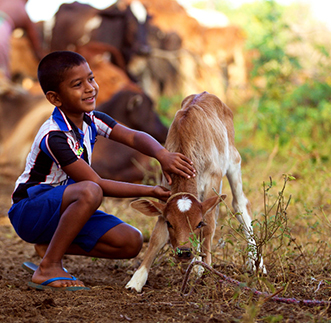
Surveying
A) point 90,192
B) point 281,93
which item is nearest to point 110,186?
point 90,192

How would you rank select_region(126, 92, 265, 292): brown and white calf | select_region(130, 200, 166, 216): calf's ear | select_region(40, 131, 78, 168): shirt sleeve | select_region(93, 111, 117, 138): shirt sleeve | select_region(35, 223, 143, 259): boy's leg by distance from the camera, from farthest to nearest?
1. select_region(93, 111, 117, 138): shirt sleeve
2. select_region(35, 223, 143, 259): boy's leg
3. select_region(130, 200, 166, 216): calf's ear
4. select_region(126, 92, 265, 292): brown and white calf
5. select_region(40, 131, 78, 168): shirt sleeve

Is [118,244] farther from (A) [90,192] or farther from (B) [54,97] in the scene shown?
(B) [54,97]

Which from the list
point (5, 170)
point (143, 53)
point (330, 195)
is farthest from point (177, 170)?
point (143, 53)

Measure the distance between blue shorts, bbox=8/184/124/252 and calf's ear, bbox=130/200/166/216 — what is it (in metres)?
0.26

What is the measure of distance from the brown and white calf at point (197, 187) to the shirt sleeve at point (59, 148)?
588 mm

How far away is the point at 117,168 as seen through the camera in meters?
6.94

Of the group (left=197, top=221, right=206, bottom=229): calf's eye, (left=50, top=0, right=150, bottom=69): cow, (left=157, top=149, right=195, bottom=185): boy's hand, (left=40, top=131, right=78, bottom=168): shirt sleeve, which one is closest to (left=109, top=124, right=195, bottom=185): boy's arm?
(left=157, top=149, right=195, bottom=185): boy's hand

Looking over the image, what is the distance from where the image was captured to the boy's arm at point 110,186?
307 centimetres

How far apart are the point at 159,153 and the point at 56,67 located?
3.12ft

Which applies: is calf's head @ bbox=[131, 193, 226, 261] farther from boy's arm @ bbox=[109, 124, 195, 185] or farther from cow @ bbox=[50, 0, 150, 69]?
cow @ bbox=[50, 0, 150, 69]

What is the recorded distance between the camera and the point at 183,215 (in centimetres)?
312

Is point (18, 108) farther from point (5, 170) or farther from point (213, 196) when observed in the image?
point (213, 196)

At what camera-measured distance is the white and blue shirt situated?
3.04m

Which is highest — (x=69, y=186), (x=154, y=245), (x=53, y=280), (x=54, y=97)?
(x=54, y=97)
